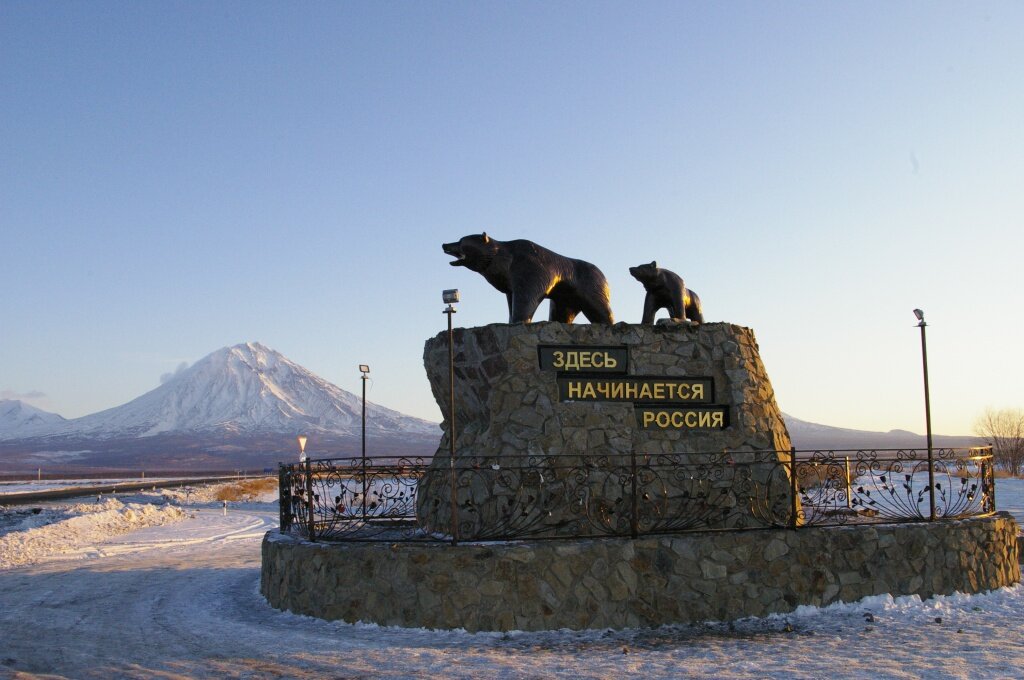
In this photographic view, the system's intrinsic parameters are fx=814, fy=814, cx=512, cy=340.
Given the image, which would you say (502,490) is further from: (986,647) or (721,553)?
(986,647)

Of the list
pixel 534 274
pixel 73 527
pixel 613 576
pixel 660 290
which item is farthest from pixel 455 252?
pixel 73 527

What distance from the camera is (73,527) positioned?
19625 millimetres

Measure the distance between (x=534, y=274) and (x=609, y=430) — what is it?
241 centimetres

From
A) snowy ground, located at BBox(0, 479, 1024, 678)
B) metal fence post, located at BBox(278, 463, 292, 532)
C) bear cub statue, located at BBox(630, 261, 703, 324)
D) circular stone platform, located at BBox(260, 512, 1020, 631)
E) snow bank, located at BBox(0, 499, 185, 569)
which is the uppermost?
bear cub statue, located at BBox(630, 261, 703, 324)

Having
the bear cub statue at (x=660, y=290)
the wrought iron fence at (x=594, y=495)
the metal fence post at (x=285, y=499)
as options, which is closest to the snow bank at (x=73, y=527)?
the metal fence post at (x=285, y=499)

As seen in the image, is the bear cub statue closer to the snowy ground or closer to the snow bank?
the snowy ground

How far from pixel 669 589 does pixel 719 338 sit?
3561 millimetres

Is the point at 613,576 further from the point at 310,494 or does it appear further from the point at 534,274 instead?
the point at 534,274

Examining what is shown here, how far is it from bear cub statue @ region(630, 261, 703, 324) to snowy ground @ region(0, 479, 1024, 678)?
4.51 metres

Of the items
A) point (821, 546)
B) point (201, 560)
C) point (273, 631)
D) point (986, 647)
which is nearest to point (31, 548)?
point (201, 560)

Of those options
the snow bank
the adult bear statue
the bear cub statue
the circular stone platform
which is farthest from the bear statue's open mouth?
the snow bank

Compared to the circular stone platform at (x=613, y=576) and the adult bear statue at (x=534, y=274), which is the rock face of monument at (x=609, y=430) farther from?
the adult bear statue at (x=534, y=274)

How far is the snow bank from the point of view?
604 inches

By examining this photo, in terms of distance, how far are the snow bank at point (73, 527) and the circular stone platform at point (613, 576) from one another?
8.65 m
